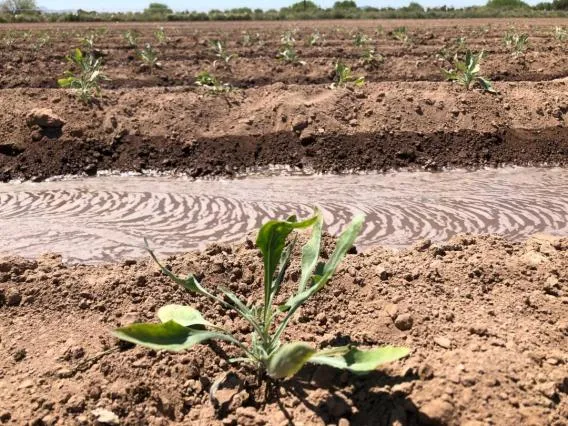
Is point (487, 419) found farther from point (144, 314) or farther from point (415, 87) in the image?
point (415, 87)

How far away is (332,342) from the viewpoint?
307cm

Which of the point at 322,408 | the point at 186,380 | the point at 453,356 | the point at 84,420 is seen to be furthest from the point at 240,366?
the point at 453,356

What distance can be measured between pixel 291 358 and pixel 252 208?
14.2 feet

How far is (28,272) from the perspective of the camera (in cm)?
397

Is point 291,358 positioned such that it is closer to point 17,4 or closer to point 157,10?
point 157,10

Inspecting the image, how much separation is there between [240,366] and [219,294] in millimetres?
809

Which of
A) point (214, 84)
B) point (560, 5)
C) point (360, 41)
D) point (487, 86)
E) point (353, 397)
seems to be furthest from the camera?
point (560, 5)

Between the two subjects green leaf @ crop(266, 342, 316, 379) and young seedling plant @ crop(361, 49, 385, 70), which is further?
young seedling plant @ crop(361, 49, 385, 70)

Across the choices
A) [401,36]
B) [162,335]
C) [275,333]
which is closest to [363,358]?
[275,333]

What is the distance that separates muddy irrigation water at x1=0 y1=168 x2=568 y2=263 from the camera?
19.1 feet

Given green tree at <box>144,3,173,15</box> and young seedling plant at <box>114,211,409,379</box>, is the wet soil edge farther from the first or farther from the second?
green tree at <box>144,3,173,15</box>

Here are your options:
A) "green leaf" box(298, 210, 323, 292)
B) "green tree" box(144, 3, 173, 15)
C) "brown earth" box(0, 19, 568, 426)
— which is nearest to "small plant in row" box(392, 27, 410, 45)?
"brown earth" box(0, 19, 568, 426)

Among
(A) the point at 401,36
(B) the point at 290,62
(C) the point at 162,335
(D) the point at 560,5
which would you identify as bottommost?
(C) the point at 162,335

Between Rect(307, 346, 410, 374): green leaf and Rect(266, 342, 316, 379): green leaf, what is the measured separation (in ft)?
0.75
